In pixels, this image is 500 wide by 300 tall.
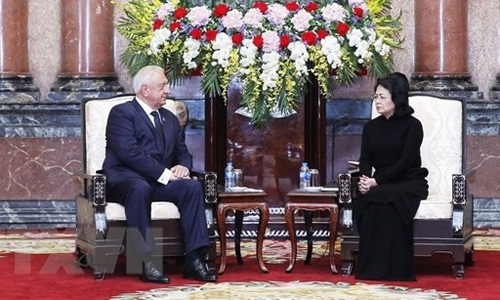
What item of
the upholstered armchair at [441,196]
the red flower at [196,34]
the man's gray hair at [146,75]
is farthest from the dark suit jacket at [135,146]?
the upholstered armchair at [441,196]

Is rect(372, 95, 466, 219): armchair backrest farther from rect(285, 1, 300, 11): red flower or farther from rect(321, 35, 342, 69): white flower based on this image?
rect(285, 1, 300, 11): red flower

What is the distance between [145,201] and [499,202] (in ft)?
15.3

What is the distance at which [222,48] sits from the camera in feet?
28.8

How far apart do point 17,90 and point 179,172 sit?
393cm

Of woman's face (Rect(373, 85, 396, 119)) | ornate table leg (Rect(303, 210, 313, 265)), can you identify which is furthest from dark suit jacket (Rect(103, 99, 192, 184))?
woman's face (Rect(373, 85, 396, 119))

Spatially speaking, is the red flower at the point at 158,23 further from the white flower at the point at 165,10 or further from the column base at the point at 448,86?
the column base at the point at 448,86

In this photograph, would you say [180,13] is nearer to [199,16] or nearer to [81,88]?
[199,16]

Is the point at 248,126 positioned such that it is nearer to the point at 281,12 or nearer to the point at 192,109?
the point at 281,12

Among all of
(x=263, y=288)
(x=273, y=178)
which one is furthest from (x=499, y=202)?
(x=263, y=288)

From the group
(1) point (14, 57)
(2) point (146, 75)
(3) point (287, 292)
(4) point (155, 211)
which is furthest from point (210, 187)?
(1) point (14, 57)

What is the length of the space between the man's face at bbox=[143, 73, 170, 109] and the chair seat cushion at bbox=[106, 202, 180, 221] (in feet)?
2.26

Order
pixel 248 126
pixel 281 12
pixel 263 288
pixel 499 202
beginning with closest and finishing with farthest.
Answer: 1. pixel 263 288
2. pixel 281 12
3. pixel 248 126
4. pixel 499 202

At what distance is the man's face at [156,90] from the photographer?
822 centimetres

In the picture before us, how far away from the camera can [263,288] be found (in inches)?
296
